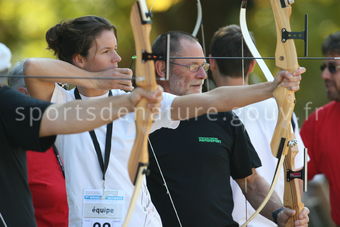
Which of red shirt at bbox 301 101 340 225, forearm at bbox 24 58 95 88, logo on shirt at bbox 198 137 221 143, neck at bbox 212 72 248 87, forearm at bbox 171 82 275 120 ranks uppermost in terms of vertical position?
forearm at bbox 24 58 95 88

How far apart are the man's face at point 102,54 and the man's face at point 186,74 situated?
48 cm

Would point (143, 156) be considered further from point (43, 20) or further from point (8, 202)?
point (43, 20)

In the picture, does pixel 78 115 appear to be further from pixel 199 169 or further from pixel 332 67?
pixel 332 67

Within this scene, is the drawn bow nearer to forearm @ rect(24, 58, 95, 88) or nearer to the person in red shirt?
forearm @ rect(24, 58, 95, 88)

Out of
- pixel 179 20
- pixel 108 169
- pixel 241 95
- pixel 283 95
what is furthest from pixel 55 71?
pixel 179 20

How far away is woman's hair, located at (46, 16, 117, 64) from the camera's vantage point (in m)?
3.37

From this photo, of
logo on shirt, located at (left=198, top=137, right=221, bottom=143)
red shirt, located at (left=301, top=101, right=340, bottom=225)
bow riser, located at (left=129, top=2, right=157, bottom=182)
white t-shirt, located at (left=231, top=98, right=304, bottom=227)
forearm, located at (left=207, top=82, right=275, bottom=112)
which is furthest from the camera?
red shirt, located at (left=301, top=101, right=340, bottom=225)

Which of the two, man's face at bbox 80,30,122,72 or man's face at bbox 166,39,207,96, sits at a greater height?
man's face at bbox 80,30,122,72

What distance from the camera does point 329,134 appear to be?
204 inches

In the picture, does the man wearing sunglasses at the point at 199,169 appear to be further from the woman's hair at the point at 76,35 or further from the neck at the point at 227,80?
the neck at the point at 227,80

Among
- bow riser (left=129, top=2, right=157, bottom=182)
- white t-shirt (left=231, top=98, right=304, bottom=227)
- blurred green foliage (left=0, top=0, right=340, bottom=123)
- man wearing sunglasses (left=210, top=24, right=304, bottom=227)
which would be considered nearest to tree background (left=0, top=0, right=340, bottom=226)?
blurred green foliage (left=0, top=0, right=340, bottom=123)

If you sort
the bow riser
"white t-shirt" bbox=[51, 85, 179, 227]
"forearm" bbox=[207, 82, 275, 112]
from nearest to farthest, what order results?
the bow riser < "forearm" bbox=[207, 82, 275, 112] < "white t-shirt" bbox=[51, 85, 179, 227]

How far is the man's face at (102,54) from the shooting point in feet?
Answer: 10.9

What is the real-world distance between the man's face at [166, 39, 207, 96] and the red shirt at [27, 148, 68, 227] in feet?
2.42
